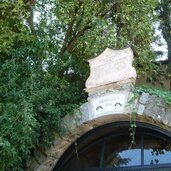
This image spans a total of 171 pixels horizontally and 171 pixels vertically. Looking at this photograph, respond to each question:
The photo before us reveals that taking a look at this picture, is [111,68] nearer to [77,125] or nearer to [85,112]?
[85,112]

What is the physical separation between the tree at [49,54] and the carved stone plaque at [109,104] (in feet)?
1.38

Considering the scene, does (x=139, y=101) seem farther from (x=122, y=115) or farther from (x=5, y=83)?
(x=5, y=83)

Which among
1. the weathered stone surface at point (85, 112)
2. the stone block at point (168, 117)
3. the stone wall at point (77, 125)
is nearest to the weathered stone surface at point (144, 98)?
the stone wall at point (77, 125)

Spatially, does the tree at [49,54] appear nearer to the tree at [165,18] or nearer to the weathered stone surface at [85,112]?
the weathered stone surface at [85,112]

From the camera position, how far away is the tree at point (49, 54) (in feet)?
18.0

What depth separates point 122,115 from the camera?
18.9 ft

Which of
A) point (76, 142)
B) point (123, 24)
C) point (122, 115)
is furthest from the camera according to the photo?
point (123, 24)

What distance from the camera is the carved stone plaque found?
18.6 feet

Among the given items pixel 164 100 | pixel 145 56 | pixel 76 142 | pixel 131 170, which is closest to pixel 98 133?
pixel 76 142

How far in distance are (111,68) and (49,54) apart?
1370mm

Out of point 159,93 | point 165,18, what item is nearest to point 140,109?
point 159,93

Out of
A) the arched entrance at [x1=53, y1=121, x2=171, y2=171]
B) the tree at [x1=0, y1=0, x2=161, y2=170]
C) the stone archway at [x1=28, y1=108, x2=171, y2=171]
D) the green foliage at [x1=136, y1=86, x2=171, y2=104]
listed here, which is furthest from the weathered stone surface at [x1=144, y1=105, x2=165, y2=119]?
the tree at [x1=0, y1=0, x2=161, y2=170]

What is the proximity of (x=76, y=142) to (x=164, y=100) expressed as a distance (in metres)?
1.58

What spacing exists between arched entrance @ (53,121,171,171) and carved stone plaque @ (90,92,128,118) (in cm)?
37
